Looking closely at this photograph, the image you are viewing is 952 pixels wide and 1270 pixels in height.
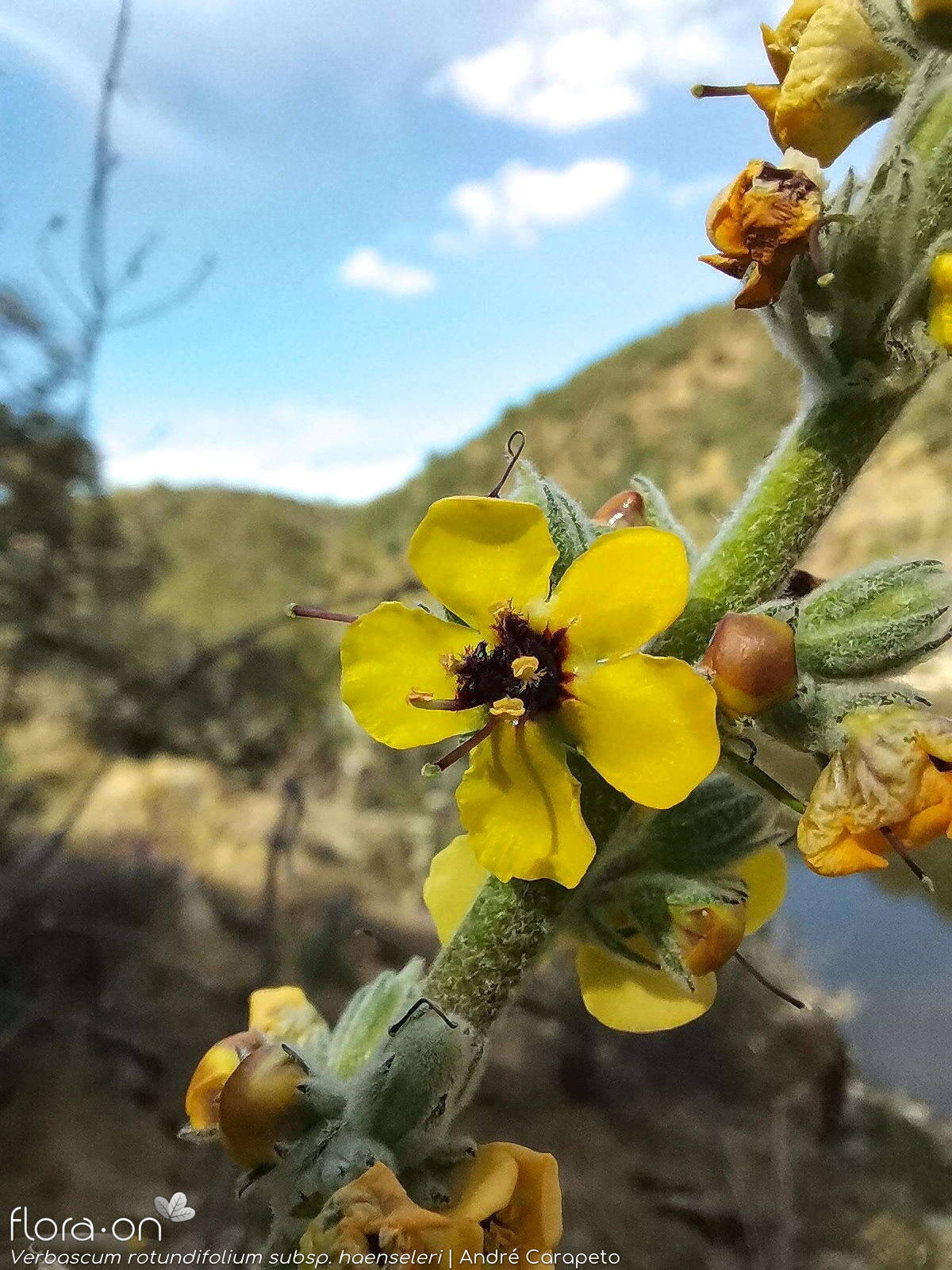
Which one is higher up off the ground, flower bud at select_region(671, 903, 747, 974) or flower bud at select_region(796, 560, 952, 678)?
flower bud at select_region(796, 560, 952, 678)

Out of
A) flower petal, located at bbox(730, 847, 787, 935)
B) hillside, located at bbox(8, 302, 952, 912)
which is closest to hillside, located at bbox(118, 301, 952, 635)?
hillside, located at bbox(8, 302, 952, 912)

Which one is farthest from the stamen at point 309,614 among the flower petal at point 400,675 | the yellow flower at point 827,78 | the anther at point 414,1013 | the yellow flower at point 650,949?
the yellow flower at point 827,78

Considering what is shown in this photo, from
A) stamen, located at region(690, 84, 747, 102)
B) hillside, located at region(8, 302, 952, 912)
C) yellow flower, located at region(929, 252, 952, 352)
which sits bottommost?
hillside, located at region(8, 302, 952, 912)

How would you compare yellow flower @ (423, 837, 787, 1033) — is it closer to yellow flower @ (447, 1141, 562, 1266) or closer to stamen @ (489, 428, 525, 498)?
yellow flower @ (447, 1141, 562, 1266)

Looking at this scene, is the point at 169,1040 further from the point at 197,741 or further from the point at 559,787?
the point at 197,741

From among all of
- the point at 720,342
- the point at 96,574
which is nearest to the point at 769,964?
the point at 96,574

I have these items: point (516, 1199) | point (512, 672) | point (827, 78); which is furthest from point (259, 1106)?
point (827, 78)
